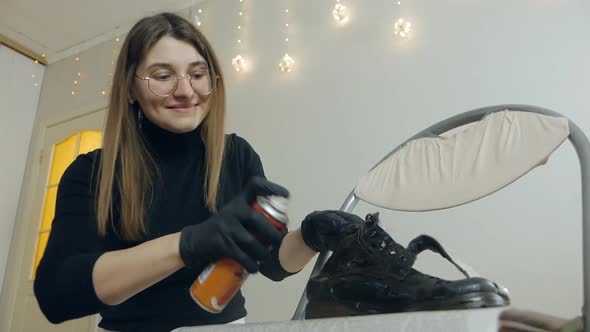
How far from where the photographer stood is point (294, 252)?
80cm

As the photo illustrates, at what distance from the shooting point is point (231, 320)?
830 mm

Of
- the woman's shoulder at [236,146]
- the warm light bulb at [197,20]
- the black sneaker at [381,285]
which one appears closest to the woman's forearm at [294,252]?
the black sneaker at [381,285]

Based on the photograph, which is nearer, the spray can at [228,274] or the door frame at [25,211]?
the spray can at [228,274]

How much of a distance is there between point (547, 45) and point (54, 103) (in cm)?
263

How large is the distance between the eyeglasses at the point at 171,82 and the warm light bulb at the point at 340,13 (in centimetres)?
117

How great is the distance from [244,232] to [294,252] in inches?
14.6

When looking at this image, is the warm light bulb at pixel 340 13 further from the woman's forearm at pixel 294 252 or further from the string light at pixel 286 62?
the woman's forearm at pixel 294 252

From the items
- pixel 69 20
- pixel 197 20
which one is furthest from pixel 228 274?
pixel 69 20

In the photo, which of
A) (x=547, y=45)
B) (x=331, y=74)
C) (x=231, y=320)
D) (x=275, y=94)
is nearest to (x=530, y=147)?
(x=231, y=320)

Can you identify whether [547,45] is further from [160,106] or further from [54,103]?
[54,103]

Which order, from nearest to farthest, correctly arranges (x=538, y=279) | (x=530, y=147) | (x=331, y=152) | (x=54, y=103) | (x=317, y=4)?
(x=530, y=147), (x=538, y=279), (x=331, y=152), (x=317, y=4), (x=54, y=103)

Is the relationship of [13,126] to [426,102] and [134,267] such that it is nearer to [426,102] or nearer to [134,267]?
[426,102]

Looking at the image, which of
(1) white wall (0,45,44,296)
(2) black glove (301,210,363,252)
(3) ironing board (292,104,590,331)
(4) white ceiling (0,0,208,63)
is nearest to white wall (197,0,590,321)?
(3) ironing board (292,104,590,331)

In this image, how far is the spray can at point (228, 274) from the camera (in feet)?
1.47
